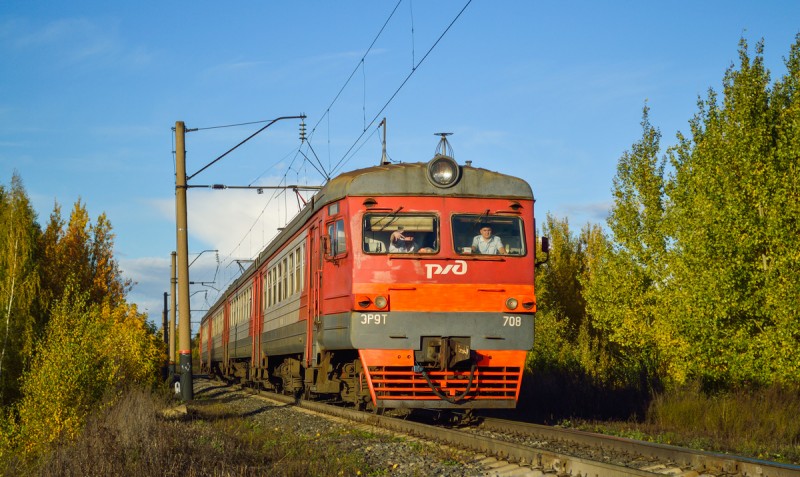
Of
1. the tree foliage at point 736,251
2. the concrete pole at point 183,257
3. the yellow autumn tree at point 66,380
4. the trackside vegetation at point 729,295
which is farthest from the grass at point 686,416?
the yellow autumn tree at point 66,380

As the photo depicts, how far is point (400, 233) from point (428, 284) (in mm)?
791

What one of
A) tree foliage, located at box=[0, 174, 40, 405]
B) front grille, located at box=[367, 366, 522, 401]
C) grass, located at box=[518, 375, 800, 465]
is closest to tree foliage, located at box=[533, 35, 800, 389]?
grass, located at box=[518, 375, 800, 465]

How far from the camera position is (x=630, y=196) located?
1167 inches

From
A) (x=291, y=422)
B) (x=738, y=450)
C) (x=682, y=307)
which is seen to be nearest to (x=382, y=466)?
(x=738, y=450)

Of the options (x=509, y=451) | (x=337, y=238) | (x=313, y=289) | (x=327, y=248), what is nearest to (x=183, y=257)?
(x=313, y=289)

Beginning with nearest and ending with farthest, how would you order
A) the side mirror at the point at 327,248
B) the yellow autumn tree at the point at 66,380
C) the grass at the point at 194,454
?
1. the grass at the point at 194,454
2. the side mirror at the point at 327,248
3. the yellow autumn tree at the point at 66,380

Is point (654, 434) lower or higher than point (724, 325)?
lower

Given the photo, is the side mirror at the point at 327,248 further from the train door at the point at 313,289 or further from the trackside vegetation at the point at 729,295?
the trackside vegetation at the point at 729,295

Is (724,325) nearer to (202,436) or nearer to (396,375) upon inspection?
(396,375)

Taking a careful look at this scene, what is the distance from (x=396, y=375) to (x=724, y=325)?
32.6 ft

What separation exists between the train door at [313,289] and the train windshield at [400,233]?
127cm

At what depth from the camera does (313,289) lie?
1298cm

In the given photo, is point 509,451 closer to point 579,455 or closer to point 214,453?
point 579,455

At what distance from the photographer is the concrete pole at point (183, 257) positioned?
1762 cm
